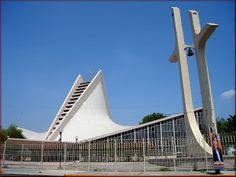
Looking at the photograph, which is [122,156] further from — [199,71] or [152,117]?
[152,117]

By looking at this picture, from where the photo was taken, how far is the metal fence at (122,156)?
37.9 ft

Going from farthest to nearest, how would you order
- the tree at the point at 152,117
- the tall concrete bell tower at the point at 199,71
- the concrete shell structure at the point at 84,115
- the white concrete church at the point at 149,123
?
the tree at the point at 152,117, the concrete shell structure at the point at 84,115, the white concrete church at the point at 149,123, the tall concrete bell tower at the point at 199,71

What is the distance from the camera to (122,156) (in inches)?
501

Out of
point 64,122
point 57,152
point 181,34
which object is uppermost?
point 181,34

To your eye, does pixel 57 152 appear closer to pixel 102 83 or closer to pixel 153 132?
pixel 153 132

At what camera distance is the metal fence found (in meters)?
11.5

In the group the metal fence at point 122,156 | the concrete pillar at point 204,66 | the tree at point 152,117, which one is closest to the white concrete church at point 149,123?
the concrete pillar at point 204,66

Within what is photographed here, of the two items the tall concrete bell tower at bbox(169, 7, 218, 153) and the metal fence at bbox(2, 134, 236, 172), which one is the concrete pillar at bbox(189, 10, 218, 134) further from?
the metal fence at bbox(2, 134, 236, 172)

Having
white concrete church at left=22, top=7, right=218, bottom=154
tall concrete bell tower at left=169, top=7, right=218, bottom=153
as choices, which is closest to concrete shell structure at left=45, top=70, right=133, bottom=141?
white concrete church at left=22, top=7, right=218, bottom=154

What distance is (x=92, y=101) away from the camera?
44875mm

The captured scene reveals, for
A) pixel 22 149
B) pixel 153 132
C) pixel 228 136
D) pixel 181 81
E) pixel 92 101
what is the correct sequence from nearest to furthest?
pixel 228 136 → pixel 22 149 → pixel 181 81 → pixel 153 132 → pixel 92 101

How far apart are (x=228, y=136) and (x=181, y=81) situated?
6146 mm

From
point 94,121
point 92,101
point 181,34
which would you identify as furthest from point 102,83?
point 181,34

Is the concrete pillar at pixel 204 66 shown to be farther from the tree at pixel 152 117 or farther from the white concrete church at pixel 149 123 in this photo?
the tree at pixel 152 117
